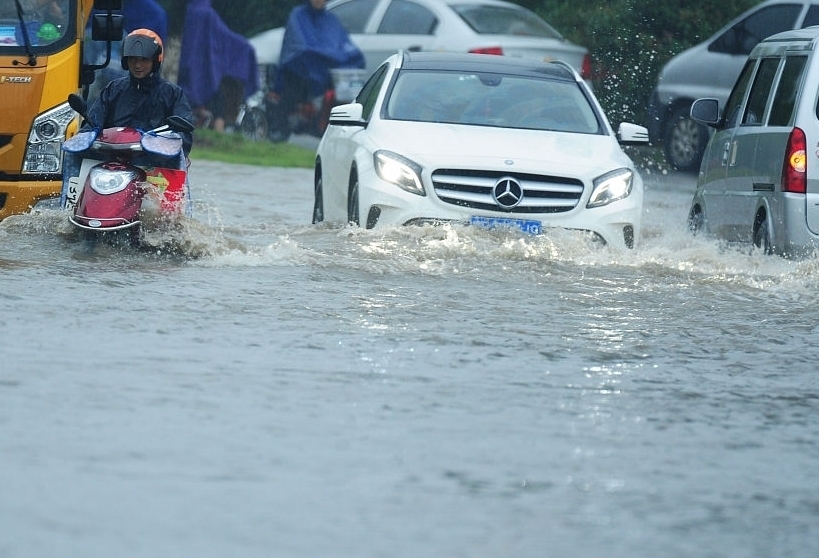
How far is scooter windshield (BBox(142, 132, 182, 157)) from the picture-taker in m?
10.9

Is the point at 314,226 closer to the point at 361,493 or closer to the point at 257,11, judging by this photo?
the point at 361,493

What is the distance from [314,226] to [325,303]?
3393 millimetres

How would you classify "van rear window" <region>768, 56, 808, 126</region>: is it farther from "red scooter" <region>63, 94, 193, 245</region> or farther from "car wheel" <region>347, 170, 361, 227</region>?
"red scooter" <region>63, 94, 193, 245</region>

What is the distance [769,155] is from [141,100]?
3.78m

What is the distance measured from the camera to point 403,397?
23.6 feet

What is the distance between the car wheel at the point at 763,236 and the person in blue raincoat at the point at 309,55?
12.5 m

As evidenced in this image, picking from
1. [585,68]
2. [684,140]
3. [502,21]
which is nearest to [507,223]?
[684,140]

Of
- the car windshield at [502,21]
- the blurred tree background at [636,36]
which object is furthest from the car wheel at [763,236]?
the blurred tree background at [636,36]

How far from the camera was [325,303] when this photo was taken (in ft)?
31.9

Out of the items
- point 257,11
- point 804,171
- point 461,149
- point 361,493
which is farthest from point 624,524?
point 257,11

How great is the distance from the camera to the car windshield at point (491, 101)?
12641mm

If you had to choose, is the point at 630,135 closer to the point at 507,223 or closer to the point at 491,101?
the point at 491,101

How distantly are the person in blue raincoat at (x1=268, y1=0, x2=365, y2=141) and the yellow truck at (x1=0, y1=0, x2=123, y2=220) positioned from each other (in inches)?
428

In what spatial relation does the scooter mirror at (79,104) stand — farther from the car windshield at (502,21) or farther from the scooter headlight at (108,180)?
the car windshield at (502,21)
